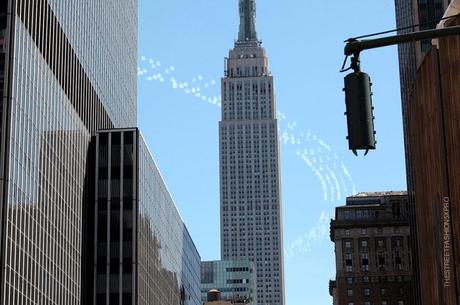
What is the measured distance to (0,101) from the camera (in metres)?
79.2

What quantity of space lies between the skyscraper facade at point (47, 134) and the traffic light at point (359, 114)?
6359 centimetres

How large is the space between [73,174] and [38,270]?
19.3 metres

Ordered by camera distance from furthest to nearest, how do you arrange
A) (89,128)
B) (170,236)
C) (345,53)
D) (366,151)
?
(170,236) < (89,128) < (345,53) < (366,151)

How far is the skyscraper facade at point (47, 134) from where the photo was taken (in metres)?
78.9

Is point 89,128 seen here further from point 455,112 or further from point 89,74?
point 455,112

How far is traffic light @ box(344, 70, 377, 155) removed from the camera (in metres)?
13.8

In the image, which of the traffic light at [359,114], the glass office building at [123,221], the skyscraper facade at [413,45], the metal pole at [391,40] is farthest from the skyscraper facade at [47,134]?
the traffic light at [359,114]

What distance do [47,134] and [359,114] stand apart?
78.0 meters

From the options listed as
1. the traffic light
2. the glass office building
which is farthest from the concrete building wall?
the traffic light

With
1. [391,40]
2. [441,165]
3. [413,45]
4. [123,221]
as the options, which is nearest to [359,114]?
[391,40]

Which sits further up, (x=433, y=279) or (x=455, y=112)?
(x=455, y=112)

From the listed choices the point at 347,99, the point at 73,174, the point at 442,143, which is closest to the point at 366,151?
the point at 347,99

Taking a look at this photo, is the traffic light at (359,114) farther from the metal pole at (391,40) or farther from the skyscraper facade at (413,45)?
the skyscraper facade at (413,45)

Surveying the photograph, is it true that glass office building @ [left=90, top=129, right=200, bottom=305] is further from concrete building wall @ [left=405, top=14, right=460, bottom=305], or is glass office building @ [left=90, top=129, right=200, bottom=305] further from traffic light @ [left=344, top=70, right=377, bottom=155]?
traffic light @ [left=344, top=70, right=377, bottom=155]
